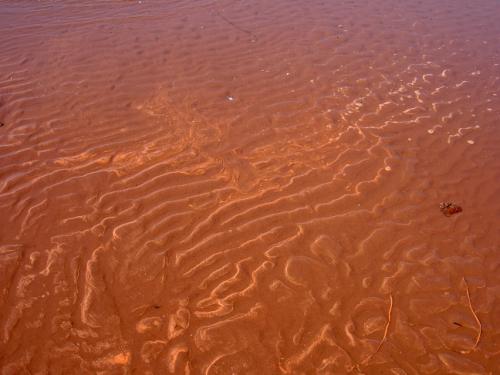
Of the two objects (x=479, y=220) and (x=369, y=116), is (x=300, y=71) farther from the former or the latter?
(x=479, y=220)

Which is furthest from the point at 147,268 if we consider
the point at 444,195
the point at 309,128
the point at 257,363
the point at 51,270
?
the point at 444,195

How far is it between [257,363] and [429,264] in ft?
6.27

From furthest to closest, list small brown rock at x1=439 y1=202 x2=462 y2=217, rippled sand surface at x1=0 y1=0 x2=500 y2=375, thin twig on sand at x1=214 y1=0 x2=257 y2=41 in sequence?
thin twig on sand at x1=214 y1=0 x2=257 y2=41, small brown rock at x1=439 y1=202 x2=462 y2=217, rippled sand surface at x1=0 y1=0 x2=500 y2=375

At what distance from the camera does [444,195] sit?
14.6ft

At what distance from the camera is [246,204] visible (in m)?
4.21

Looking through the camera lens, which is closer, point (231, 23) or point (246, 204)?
point (246, 204)

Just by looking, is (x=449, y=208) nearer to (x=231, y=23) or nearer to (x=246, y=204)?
(x=246, y=204)

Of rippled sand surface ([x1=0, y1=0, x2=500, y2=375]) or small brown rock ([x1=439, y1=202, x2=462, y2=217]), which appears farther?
small brown rock ([x1=439, y1=202, x2=462, y2=217])

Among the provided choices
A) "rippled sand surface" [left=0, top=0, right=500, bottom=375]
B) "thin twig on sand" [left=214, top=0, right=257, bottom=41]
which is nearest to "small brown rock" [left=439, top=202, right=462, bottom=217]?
"rippled sand surface" [left=0, top=0, right=500, bottom=375]

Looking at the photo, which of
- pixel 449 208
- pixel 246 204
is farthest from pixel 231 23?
pixel 449 208

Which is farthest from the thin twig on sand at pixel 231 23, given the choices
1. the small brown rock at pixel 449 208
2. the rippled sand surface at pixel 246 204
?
the small brown rock at pixel 449 208

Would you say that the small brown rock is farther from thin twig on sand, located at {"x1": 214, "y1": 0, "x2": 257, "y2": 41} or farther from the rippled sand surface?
thin twig on sand, located at {"x1": 214, "y1": 0, "x2": 257, "y2": 41}

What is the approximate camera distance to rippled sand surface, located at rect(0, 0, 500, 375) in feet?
10.2

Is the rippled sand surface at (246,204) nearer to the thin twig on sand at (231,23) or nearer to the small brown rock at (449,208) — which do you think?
the small brown rock at (449,208)
